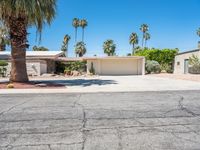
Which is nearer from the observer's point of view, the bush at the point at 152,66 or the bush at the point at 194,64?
the bush at the point at 194,64

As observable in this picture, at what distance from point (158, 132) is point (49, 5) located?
1562 cm

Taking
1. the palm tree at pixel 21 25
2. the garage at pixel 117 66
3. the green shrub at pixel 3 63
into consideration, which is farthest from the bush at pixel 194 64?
the green shrub at pixel 3 63

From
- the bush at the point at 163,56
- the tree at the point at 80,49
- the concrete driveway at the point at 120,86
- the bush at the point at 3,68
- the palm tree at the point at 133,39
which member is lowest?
the concrete driveway at the point at 120,86

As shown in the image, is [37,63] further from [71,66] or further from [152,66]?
[152,66]

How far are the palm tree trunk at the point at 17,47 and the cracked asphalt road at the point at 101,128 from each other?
10.7m

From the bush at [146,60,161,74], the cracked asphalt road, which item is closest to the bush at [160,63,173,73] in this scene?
the bush at [146,60,161,74]

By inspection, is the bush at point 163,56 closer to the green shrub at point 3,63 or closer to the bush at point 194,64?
the bush at point 194,64

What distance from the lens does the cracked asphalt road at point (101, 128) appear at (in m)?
5.41

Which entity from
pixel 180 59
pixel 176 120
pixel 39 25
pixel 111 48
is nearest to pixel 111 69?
pixel 180 59

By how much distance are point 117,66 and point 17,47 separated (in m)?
23.1

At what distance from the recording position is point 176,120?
294 inches

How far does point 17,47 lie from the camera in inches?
786

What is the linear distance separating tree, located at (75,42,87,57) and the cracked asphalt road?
60650mm

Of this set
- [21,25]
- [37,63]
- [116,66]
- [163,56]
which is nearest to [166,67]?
[163,56]
